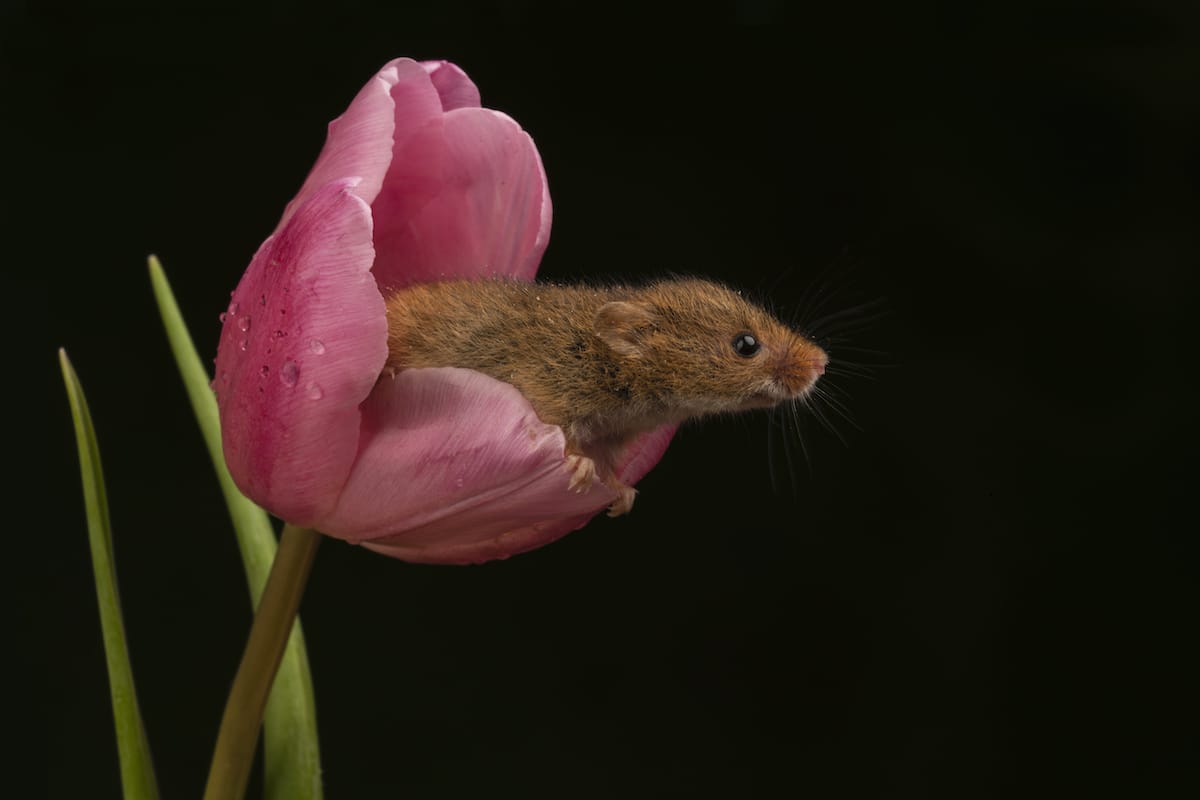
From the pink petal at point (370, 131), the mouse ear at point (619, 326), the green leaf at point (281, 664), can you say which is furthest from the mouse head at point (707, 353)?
the green leaf at point (281, 664)

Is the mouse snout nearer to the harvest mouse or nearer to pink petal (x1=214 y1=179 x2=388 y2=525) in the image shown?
the harvest mouse

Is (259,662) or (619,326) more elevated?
(619,326)

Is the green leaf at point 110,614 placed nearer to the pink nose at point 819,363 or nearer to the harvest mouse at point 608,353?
the harvest mouse at point 608,353

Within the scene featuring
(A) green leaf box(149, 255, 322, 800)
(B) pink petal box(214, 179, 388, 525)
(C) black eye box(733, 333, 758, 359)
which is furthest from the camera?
(A) green leaf box(149, 255, 322, 800)

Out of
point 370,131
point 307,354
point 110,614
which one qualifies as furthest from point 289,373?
point 110,614

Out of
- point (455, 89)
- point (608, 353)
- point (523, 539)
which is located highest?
point (455, 89)

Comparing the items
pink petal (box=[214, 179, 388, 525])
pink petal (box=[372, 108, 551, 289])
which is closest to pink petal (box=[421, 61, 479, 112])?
pink petal (box=[372, 108, 551, 289])

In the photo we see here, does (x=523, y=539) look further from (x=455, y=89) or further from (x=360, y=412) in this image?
(x=455, y=89)
